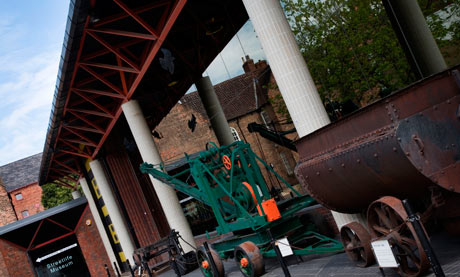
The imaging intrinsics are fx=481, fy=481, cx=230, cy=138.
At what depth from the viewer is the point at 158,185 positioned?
15242mm

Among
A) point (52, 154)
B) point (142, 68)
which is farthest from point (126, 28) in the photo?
point (52, 154)

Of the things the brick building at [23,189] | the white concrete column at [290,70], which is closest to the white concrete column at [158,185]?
the white concrete column at [290,70]

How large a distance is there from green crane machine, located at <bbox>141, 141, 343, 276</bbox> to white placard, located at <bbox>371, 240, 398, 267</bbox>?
255 centimetres

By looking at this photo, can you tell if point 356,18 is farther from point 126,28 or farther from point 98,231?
point 98,231

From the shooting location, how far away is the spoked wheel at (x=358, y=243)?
22.6ft

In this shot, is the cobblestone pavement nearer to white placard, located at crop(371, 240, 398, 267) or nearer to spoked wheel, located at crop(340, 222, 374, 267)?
spoked wheel, located at crop(340, 222, 374, 267)


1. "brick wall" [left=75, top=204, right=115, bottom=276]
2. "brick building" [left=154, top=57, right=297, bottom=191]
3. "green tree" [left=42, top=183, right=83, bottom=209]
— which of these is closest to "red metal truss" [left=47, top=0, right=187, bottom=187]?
"brick wall" [left=75, top=204, right=115, bottom=276]

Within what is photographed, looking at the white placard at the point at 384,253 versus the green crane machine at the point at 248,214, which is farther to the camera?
the green crane machine at the point at 248,214

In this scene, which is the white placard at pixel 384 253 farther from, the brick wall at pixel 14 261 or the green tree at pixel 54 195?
the green tree at pixel 54 195

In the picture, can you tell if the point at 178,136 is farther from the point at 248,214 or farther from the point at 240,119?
the point at 248,214

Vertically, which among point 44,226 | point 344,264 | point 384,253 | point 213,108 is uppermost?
point 213,108

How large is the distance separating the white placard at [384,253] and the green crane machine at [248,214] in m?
2.55

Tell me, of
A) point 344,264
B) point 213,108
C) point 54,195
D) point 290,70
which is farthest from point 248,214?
point 54,195

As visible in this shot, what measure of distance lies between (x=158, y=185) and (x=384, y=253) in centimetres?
1050
